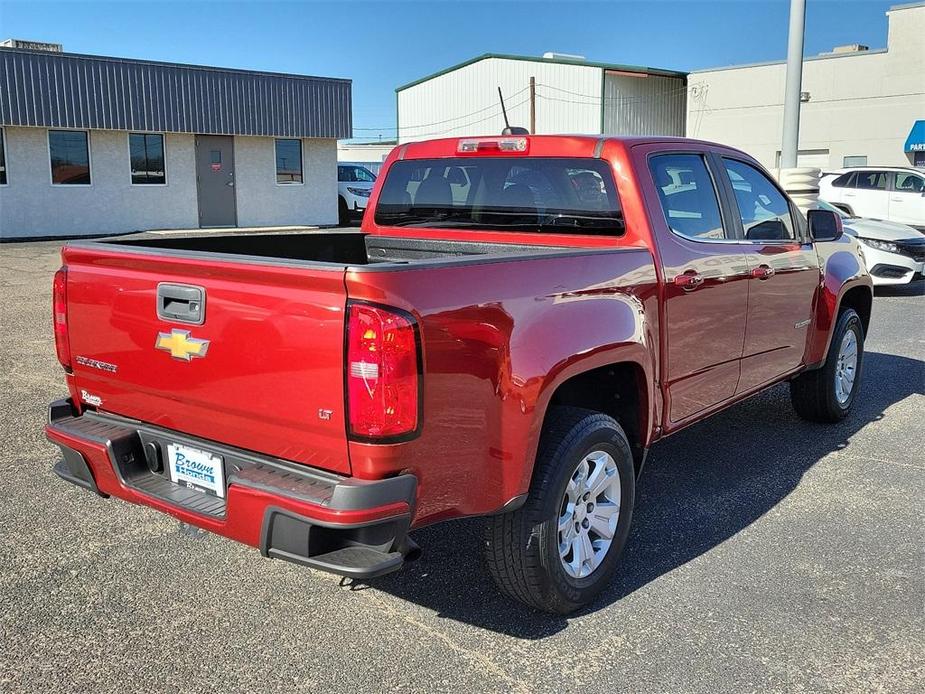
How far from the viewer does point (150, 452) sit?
3277mm

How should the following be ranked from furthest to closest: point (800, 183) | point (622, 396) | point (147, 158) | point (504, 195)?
point (147, 158), point (800, 183), point (504, 195), point (622, 396)

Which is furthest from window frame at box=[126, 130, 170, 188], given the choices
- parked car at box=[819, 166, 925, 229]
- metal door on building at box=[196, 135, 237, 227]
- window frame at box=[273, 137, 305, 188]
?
parked car at box=[819, 166, 925, 229]

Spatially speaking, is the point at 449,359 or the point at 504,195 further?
the point at 504,195

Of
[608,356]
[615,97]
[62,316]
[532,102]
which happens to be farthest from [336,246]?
[615,97]

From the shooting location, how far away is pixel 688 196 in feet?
14.2

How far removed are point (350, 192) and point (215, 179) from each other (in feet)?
14.3

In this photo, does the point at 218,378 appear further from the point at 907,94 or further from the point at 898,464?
the point at 907,94

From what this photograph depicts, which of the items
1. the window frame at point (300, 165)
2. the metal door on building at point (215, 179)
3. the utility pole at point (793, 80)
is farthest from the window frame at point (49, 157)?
the utility pole at point (793, 80)

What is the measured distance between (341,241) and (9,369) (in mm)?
4103

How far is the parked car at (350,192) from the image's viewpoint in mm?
27156

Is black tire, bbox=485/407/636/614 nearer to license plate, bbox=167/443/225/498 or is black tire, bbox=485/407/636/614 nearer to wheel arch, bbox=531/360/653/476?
wheel arch, bbox=531/360/653/476

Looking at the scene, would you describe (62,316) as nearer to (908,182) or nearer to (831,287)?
(831,287)

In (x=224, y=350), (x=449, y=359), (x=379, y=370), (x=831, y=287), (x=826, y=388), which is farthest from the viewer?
(x=826, y=388)

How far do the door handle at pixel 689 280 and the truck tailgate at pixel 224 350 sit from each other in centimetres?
192
